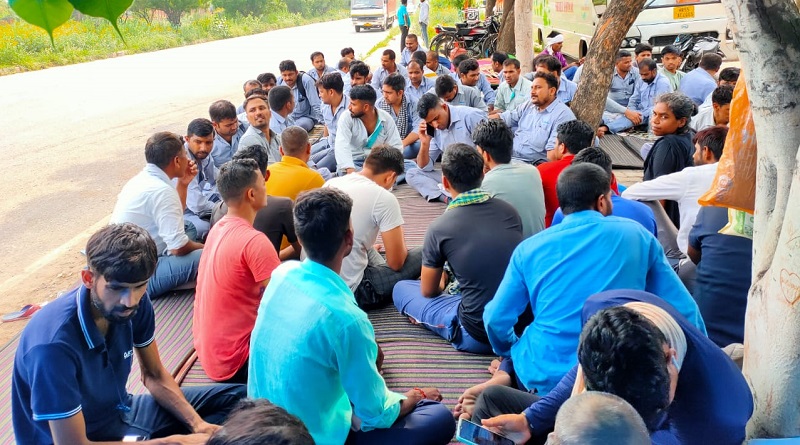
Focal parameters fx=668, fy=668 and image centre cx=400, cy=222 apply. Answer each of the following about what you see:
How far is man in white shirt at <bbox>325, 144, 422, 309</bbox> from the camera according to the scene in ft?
12.0

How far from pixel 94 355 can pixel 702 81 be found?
675 cm

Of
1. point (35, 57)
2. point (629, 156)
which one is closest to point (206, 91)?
point (35, 57)

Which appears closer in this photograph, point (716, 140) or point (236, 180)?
point (236, 180)

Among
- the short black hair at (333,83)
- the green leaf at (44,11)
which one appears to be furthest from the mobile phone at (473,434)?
the short black hair at (333,83)

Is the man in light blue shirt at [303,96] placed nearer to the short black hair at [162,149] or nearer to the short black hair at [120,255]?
the short black hair at [162,149]

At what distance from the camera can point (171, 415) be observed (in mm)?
2514

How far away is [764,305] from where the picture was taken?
2.01m

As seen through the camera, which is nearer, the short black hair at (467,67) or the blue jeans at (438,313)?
the blue jeans at (438,313)

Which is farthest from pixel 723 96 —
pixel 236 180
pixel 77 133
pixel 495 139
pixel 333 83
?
pixel 77 133

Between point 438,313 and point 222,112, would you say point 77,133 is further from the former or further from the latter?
point 438,313

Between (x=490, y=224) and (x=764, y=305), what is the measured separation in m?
1.30

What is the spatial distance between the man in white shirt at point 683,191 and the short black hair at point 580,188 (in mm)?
1210

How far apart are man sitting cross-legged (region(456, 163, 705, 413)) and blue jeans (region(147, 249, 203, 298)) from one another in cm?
210

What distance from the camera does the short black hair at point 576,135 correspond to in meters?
4.15
